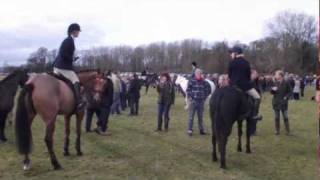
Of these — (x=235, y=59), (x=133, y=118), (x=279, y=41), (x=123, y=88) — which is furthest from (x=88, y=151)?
(x=279, y=41)

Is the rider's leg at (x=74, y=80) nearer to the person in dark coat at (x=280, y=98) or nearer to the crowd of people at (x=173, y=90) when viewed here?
the crowd of people at (x=173, y=90)

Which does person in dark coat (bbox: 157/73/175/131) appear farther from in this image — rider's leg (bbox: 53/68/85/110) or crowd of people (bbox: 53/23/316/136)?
rider's leg (bbox: 53/68/85/110)

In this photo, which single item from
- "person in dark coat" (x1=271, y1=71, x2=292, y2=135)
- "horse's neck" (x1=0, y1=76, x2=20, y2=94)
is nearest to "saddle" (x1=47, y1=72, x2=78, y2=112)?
"horse's neck" (x1=0, y1=76, x2=20, y2=94)

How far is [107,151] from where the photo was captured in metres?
12.8

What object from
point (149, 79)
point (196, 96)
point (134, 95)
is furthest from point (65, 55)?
point (149, 79)

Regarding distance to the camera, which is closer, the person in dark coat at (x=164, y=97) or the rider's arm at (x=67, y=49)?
the rider's arm at (x=67, y=49)

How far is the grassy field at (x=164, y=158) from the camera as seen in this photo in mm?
10188

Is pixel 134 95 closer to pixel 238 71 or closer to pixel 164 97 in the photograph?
pixel 164 97

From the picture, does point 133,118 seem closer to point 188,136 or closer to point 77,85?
point 188,136

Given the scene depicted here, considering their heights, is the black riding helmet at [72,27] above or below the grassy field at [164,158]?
above

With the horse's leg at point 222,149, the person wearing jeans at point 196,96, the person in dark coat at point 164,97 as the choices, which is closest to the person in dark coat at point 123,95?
the person in dark coat at point 164,97

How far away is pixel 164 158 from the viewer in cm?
1189

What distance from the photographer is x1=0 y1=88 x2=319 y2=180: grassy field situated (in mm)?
10188

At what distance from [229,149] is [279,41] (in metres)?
79.8
